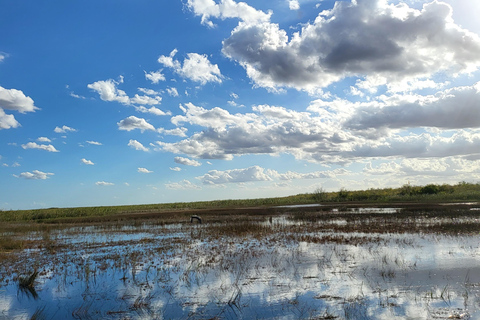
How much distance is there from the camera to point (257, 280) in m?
12.1

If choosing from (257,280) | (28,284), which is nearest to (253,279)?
(257,280)

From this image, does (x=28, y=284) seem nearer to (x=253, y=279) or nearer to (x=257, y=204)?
(x=253, y=279)

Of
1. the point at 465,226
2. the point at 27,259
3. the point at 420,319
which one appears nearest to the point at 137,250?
the point at 27,259

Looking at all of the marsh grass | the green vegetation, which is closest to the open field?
the marsh grass

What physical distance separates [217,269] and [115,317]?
529cm

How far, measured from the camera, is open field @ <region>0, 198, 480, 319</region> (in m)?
9.30

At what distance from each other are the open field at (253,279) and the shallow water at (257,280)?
0.13ft

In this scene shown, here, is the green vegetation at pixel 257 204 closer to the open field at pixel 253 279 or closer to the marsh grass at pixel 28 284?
the open field at pixel 253 279

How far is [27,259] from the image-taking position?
57.9ft

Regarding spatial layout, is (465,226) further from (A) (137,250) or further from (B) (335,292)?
(A) (137,250)

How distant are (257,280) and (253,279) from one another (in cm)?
18

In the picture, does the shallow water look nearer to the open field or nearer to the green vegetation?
the open field

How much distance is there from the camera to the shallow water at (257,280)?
365 inches

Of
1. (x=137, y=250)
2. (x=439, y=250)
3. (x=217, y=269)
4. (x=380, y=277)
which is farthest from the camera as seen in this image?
(x=137, y=250)
